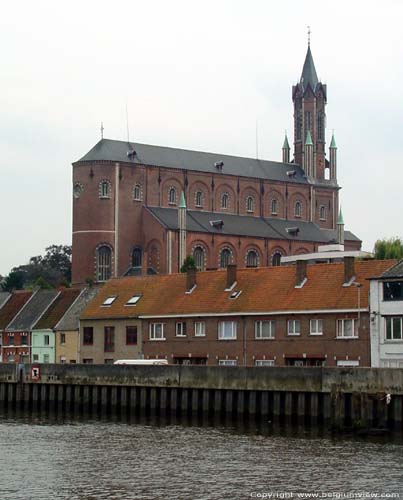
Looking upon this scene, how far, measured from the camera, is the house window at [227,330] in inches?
3152

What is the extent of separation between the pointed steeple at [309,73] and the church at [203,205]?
0.51 ft

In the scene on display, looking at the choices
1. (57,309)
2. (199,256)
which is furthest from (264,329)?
(199,256)

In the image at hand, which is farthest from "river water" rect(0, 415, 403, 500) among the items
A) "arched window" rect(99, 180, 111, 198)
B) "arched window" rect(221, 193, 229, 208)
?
"arched window" rect(221, 193, 229, 208)

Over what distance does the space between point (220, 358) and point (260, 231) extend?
287ft

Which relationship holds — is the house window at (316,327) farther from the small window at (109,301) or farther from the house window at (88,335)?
the house window at (88,335)

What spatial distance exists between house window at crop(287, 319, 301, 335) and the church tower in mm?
110216

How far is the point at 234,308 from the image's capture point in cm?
8050

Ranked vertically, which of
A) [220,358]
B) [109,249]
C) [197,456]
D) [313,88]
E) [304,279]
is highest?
[313,88]

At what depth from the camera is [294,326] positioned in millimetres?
76688

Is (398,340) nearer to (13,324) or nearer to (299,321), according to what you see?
(299,321)

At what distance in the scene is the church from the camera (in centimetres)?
15488

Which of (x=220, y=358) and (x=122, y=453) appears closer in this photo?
(x=122, y=453)

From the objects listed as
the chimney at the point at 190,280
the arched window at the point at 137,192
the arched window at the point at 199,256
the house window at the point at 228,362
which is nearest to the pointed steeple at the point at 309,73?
the arched window at the point at 137,192

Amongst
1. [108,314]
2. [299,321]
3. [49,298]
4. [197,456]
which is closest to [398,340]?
[299,321]
